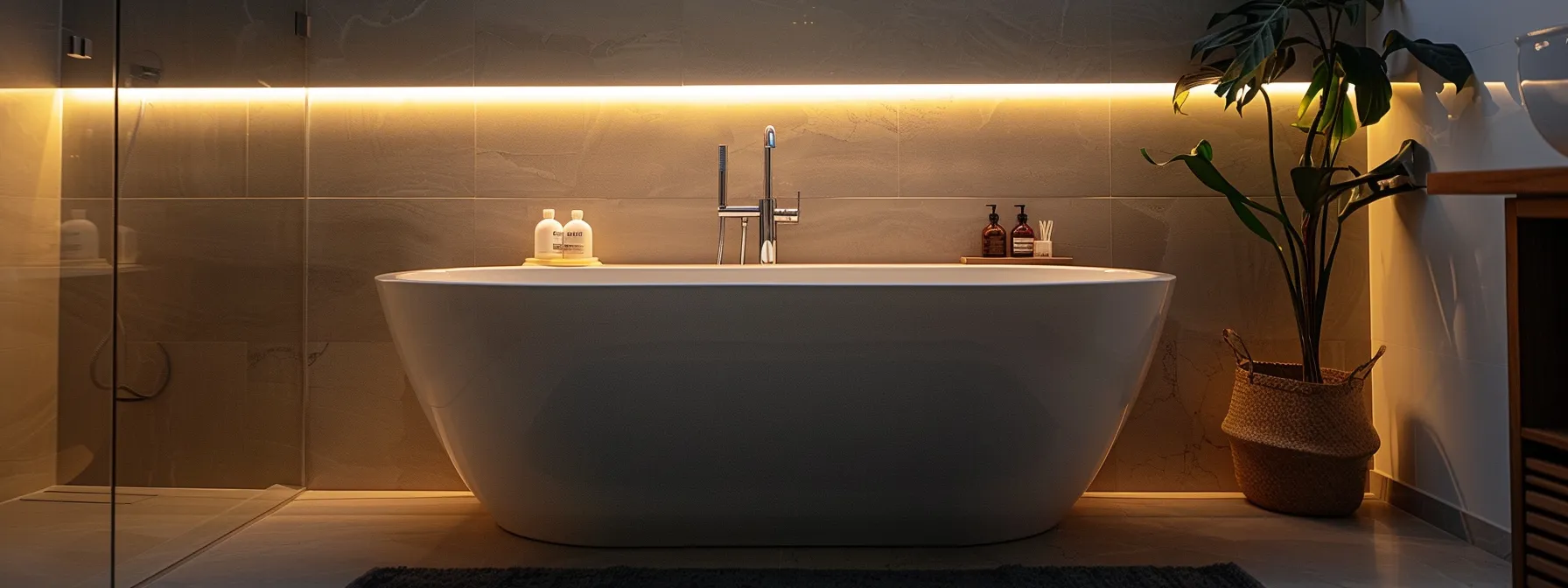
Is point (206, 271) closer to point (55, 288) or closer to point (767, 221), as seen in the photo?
point (55, 288)

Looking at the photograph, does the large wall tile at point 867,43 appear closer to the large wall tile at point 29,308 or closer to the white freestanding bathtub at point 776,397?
the white freestanding bathtub at point 776,397

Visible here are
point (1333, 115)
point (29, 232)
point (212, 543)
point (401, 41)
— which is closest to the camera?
point (29, 232)

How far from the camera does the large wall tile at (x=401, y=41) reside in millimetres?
2654

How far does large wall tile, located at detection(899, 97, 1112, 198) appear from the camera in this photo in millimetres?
2662

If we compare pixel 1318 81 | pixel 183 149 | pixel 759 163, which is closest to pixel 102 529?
pixel 183 149

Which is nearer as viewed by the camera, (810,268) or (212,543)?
(212,543)

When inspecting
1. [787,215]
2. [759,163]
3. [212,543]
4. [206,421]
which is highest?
[759,163]

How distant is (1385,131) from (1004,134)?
3.01ft

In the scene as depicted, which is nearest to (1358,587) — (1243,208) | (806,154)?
(1243,208)

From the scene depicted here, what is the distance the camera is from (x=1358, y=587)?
1891 millimetres

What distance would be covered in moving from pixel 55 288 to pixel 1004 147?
2045 mm

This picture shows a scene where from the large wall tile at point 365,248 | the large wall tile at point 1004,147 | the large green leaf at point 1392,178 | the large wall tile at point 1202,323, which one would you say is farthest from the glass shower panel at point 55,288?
the large green leaf at point 1392,178

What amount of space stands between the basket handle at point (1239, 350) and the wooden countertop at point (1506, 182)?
1271 millimetres

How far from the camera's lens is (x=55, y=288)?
1750 millimetres
